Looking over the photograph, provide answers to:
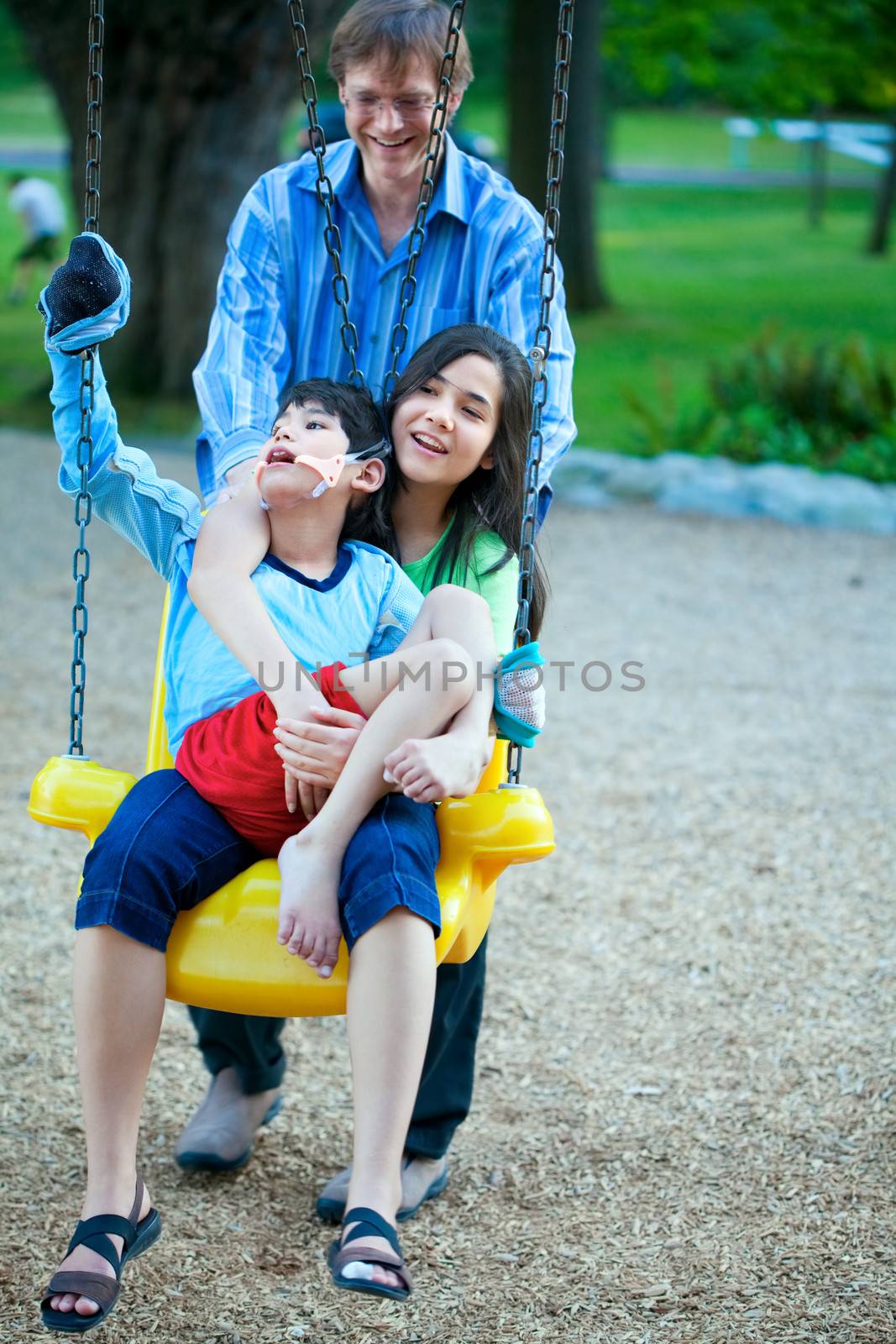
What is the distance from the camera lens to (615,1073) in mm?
3141

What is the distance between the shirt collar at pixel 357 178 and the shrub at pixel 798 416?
6605mm

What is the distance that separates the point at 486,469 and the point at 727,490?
254 inches

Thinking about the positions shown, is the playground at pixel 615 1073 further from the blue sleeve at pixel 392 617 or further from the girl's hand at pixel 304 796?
the blue sleeve at pixel 392 617

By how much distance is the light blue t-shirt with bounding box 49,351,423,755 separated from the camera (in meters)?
2.33

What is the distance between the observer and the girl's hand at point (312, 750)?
7.00ft

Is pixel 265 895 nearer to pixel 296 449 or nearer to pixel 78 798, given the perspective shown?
pixel 78 798

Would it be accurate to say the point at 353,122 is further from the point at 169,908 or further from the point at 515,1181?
the point at 515,1181

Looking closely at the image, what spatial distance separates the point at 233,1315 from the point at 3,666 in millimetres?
3867

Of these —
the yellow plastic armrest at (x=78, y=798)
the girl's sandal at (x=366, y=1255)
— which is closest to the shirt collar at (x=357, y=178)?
the yellow plastic armrest at (x=78, y=798)

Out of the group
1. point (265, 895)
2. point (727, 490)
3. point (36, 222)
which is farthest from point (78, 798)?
point (36, 222)

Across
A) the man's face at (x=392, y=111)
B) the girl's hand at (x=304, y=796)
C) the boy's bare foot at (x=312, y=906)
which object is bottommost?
the boy's bare foot at (x=312, y=906)

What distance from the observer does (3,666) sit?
5.77 metres

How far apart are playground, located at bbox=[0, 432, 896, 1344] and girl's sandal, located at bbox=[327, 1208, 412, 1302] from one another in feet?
1.50

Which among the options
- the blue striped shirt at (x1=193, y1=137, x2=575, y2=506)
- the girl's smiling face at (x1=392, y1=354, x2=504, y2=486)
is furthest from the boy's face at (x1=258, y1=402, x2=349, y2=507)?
the blue striped shirt at (x1=193, y1=137, x2=575, y2=506)
